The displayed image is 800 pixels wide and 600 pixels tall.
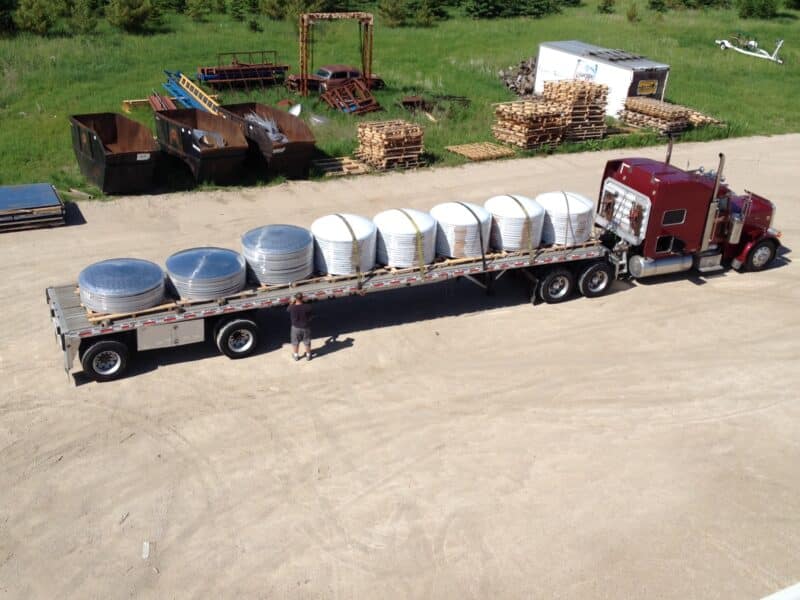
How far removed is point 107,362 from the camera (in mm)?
12305

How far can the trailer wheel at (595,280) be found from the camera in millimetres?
15695

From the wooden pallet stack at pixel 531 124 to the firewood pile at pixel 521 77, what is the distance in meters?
6.98

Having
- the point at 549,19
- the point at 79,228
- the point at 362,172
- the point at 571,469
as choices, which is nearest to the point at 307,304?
the point at 571,469

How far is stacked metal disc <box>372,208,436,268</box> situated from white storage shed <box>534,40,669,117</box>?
19.2m


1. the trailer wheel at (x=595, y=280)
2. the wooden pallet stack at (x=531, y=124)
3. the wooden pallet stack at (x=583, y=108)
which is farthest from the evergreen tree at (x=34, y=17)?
the trailer wheel at (x=595, y=280)

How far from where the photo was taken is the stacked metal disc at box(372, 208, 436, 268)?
1373cm

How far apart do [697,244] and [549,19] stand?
35.9 meters

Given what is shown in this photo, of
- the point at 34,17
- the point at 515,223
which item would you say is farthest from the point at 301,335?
the point at 34,17

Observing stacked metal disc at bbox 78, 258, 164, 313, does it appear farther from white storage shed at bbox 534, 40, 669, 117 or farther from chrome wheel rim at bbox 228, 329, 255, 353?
white storage shed at bbox 534, 40, 669, 117

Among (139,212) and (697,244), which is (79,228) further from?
(697,244)

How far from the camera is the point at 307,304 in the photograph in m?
13.1

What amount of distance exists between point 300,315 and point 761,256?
10846 mm

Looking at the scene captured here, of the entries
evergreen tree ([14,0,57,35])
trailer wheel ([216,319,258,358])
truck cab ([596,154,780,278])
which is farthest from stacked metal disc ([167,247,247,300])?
evergreen tree ([14,0,57,35])

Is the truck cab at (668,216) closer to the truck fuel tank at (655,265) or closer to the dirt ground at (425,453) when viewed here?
the truck fuel tank at (655,265)
